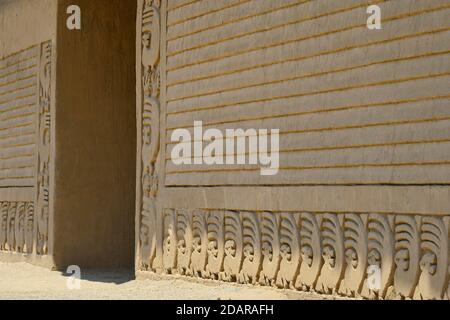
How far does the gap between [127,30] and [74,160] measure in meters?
1.61

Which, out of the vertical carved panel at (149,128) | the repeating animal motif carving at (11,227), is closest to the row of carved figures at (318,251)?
the vertical carved panel at (149,128)

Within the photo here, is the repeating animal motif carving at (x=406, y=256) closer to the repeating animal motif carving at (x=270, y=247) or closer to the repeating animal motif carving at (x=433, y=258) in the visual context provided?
the repeating animal motif carving at (x=433, y=258)

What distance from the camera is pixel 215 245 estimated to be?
24.9 ft

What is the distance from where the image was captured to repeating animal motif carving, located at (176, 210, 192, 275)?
7.94m

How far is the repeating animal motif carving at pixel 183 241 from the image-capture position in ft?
26.0

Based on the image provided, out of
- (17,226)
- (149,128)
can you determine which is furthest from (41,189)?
(149,128)

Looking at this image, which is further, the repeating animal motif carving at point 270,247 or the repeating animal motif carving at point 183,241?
the repeating animal motif carving at point 183,241

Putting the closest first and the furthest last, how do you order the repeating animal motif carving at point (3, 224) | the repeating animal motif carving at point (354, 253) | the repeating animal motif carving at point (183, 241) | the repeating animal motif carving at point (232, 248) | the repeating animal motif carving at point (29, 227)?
the repeating animal motif carving at point (354, 253), the repeating animal motif carving at point (232, 248), the repeating animal motif carving at point (183, 241), the repeating animal motif carving at point (29, 227), the repeating animal motif carving at point (3, 224)

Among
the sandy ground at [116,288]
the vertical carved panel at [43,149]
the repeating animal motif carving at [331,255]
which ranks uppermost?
the vertical carved panel at [43,149]

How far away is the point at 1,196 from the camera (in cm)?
1176

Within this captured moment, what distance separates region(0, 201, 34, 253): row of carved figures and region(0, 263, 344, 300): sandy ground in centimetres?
56

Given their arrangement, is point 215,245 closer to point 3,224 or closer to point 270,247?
point 270,247

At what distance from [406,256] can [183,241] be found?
273 centimetres
